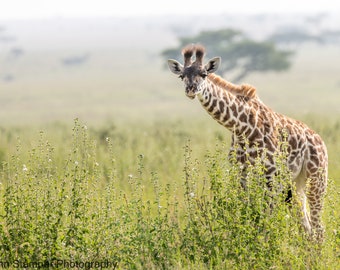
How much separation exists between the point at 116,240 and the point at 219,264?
135cm

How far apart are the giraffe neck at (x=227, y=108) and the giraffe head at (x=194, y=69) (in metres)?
0.20

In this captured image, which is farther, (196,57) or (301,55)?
(301,55)

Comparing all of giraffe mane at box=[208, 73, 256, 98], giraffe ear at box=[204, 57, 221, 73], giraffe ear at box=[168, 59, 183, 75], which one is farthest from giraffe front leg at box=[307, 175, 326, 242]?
giraffe ear at box=[168, 59, 183, 75]

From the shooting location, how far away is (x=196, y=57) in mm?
10578

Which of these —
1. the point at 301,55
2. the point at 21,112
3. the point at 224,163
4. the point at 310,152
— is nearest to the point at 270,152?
the point at 310,152

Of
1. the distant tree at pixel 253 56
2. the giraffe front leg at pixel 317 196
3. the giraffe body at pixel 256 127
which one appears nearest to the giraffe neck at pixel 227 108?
the giraffe body at pixel 256 127

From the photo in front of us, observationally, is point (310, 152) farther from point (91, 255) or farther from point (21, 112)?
point (21, 112)

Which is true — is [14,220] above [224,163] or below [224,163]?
below

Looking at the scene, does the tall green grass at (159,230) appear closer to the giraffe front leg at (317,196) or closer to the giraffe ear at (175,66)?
the giraffe front leg at (317,196)

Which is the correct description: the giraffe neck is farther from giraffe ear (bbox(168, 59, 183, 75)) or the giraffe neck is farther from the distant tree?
the distant tree

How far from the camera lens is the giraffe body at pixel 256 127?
407 inches

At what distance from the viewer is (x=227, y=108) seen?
1060 centimetres

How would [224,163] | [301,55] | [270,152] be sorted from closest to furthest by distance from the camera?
[224,163] → [270,152] → [301,55]

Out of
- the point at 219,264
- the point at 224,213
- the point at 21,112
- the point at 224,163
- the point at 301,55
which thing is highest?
the point at 301,55
